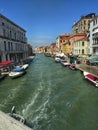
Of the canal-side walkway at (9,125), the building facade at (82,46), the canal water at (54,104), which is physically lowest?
the canal water at (54,104)

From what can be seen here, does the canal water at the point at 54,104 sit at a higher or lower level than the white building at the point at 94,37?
lower

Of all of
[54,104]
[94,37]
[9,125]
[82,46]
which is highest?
[94,37]

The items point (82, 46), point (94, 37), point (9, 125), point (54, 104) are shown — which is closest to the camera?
point (9, 125)

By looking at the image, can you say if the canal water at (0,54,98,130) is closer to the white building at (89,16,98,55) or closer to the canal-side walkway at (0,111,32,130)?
the canal-side walkway at (0,111,32,130)

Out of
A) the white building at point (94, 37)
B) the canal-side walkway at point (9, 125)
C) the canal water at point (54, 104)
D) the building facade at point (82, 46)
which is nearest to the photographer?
the canal-side walkway at point (9, 125)

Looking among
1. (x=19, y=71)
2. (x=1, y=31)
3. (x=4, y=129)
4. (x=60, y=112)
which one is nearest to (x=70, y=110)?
(x=60, y=112)

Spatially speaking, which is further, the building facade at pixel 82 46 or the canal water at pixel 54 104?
the building facade at pixel 82 46

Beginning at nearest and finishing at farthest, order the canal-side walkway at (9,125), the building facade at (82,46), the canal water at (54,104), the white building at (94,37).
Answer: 1. the canal-side walkway at (9,125)
2. the canal water at (54,104)
3. the white building at (94,37)
4. the building facade at (82,46)

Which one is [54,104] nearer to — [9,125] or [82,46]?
[9,125]

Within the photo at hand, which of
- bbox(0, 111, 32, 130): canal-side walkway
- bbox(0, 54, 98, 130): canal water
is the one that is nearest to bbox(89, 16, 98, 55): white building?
bbox(0, 54, 98, 130): canal water

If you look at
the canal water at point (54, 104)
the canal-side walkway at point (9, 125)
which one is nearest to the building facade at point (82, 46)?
the canal water at point (54, 104)

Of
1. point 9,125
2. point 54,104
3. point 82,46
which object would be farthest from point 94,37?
point 9,125

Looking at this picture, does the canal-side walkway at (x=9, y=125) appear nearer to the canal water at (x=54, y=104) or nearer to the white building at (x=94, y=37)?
the canal water at (x=54, y=104)

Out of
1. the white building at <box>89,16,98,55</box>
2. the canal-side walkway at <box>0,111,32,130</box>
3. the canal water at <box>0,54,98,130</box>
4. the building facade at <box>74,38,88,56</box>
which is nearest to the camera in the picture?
the canal-side walkway at <box>0,111,32,130</box>
